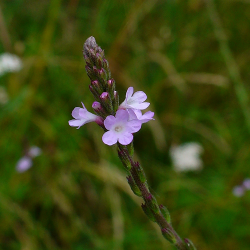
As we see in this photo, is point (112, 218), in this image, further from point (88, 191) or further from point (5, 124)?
point (5, 124)

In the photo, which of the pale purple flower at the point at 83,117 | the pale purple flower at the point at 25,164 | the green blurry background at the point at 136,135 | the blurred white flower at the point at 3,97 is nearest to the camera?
the pale purple flower at the point at 83,117

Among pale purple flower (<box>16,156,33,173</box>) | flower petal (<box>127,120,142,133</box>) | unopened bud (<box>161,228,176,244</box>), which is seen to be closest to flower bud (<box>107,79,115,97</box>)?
flower petal (<box>127,120,142,133</box>)

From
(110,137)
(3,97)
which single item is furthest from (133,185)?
(3,97)

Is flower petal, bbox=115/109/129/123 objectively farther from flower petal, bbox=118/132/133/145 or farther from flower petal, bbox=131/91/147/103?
flower petal, bbox=131/91/147/103

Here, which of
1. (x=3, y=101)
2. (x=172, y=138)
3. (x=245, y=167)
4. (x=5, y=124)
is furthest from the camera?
(x=172, y=138)

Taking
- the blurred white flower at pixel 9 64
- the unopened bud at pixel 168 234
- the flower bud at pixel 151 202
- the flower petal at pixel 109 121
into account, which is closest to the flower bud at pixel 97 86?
the flower petal at pixel 109 121

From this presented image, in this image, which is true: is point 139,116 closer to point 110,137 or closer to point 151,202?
point 110,137

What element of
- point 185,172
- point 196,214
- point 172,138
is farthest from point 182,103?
point 196,214

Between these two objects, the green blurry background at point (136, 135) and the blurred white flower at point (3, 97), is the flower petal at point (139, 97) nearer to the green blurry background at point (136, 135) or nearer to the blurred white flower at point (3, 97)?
the green blurry background at point (136, 135)

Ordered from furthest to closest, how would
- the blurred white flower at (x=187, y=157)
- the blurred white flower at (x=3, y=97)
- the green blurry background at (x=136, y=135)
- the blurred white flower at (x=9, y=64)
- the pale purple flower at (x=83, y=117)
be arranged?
the blurred white flower at (x=3, y=97)
the blurred white flower at (x=9, y=64)
the blurred white flower at (x=187, y=157)
the green blurry background at (x=136, y=135)
the pale purple flower at (x=83, y=117)
